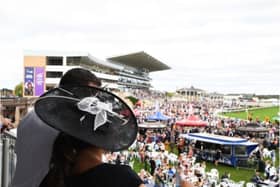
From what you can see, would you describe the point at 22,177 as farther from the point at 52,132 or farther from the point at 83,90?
the point at 83,90

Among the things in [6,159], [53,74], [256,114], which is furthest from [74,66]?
[6,159]

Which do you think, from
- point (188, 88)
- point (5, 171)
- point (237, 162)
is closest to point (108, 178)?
point (5, 171)

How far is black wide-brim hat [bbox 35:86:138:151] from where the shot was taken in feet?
3.53

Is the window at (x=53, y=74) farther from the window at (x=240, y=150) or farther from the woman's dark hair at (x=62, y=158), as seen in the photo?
the woman's dark hair at (x=62, y=158)

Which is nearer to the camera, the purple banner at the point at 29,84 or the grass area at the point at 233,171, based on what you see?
the grass area at the point at 233,171

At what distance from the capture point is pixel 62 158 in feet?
3.60

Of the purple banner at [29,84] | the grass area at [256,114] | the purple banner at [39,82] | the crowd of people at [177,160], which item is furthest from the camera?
the grass area at [256,114]

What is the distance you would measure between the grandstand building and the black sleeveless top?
1951cm

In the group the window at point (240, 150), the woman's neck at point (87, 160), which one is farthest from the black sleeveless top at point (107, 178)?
the window at point (240, 150)

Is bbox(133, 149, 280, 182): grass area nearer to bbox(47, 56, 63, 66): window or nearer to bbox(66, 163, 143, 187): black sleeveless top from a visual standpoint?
bbox(66, 163, 143, 187): black sleeveless top

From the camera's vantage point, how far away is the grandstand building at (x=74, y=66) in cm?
3186

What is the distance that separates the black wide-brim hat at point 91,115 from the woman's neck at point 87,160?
0.03m

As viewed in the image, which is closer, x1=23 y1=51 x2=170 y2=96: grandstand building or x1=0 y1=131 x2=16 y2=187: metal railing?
x1=0 y1=131 x2=16 y2=187: metal railing

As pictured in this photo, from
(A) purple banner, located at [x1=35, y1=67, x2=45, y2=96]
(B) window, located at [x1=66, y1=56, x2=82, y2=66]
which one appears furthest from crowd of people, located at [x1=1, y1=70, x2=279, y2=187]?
(B) window, located at [x1=66, y1=56, x2=82, y2=66]
